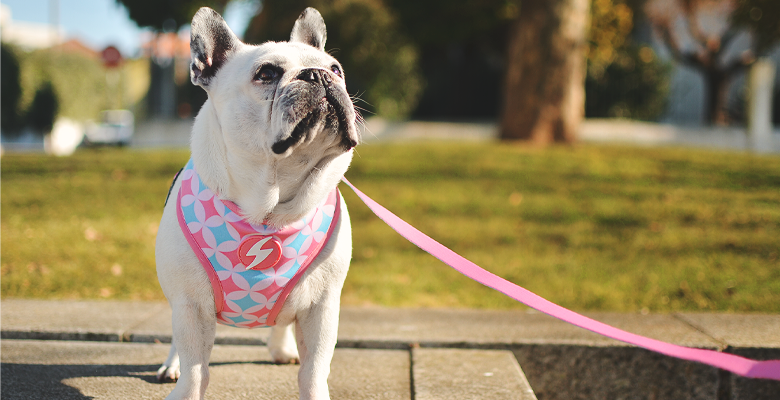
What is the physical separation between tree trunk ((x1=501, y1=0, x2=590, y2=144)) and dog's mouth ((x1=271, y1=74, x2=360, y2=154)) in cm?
1039

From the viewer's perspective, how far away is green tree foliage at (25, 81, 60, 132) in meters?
26.5

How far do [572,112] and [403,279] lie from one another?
7.90 metres

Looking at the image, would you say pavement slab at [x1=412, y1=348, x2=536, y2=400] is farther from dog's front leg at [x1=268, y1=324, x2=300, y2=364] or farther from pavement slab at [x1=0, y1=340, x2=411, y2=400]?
dog's front leg at [x1=268, y1=324, x2=300, y2=364]

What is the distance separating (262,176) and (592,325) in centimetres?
141

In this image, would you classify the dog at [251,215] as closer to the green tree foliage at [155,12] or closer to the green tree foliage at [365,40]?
the green tree foliage at [365,40]

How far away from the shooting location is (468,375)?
314 cm

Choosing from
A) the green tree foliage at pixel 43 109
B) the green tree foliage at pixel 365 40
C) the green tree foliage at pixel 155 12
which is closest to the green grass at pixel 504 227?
the green tree foliage at pixel 365 40

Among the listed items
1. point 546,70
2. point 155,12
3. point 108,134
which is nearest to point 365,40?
point 546,70

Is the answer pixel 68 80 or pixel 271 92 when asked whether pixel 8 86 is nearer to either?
pixel 68 80

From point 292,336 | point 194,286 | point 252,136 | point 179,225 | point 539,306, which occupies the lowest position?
point 292,336

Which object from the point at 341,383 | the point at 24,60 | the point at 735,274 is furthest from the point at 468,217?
the point at 24,60

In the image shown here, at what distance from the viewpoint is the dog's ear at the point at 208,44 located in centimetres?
229

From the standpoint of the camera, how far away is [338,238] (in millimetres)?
2471

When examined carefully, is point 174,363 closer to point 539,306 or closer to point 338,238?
point 338,238
